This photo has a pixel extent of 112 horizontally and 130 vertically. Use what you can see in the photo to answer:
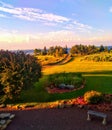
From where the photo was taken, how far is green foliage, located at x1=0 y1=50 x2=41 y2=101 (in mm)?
17297

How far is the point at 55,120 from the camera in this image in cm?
1305

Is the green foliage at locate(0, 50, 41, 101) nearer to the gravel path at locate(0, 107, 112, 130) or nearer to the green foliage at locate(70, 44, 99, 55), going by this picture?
the gravel path at locate(0, 107, 112, 130)

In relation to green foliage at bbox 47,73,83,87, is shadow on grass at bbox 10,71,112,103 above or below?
below

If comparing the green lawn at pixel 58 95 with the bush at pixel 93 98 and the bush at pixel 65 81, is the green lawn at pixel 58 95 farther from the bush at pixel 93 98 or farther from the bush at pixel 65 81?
the bush at pixel 93 98

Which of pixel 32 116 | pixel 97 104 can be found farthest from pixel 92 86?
pixel 32 116

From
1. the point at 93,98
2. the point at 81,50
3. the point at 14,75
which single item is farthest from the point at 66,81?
the point at 81,50

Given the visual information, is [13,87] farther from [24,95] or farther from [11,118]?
[11,118]

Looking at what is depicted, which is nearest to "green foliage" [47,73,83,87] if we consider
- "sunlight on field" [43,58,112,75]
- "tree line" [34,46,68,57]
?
"sunlight on field" [43,58,112,75]

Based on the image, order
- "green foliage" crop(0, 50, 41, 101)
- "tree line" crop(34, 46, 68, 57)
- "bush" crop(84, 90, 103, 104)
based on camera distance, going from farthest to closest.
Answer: "tree line" crop(34, 46, 68, 57)
"green foliage" crop(0, 50, 41, 101)
"bush" crop(84, 90, 103, 104)

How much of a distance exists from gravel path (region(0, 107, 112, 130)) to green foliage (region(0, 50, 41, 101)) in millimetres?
2606

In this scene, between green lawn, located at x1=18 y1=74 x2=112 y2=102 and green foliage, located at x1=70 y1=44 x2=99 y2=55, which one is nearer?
green lawn, located at x1=18 y1=74 x2=112 y2=102

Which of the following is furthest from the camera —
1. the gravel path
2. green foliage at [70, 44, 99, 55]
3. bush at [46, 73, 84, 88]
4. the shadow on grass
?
green foliage at [70, 44, 99, 55]

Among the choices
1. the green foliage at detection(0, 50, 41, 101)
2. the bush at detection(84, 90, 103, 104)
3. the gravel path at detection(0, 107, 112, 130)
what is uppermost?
the green foliage at detection(0, 50, 41, 101)

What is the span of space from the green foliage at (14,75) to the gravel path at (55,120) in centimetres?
261
